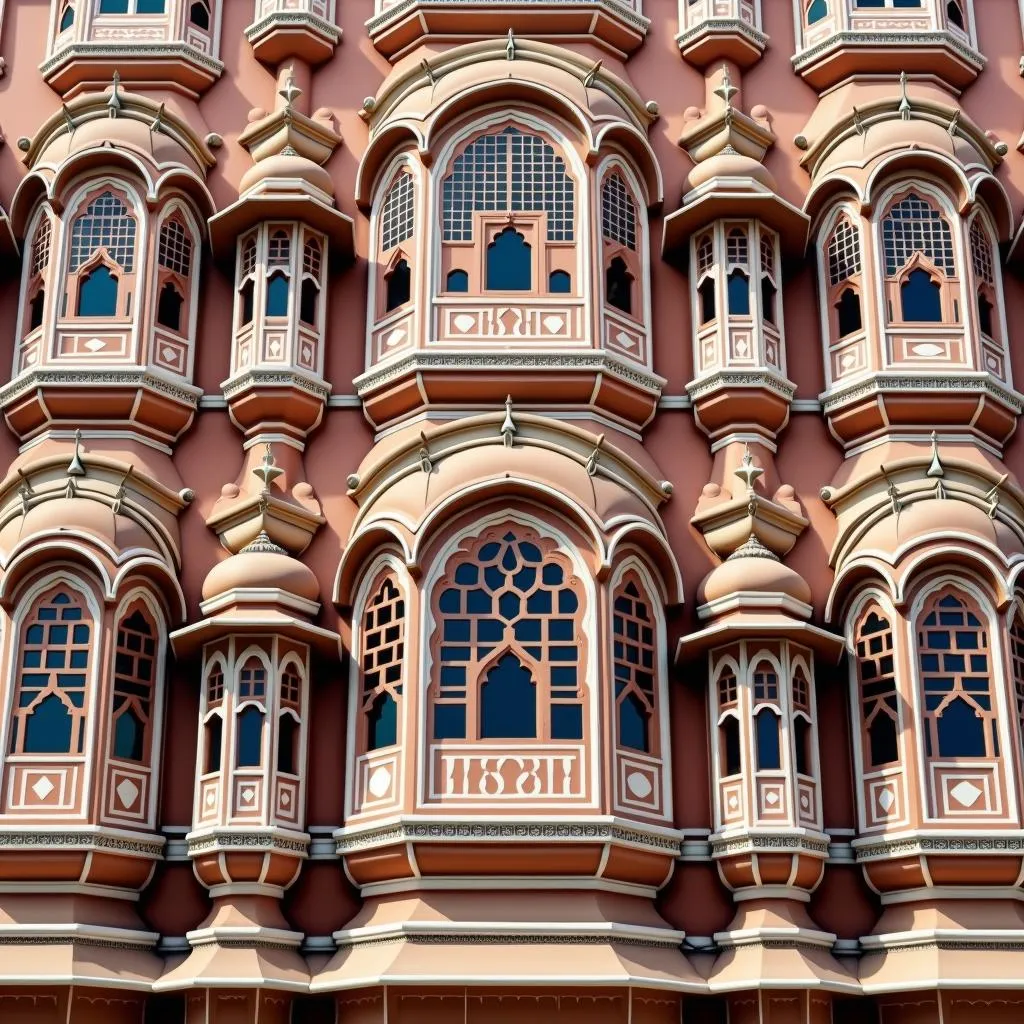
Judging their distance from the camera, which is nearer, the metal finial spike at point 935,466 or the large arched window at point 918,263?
the metal finial spike at point 935,466

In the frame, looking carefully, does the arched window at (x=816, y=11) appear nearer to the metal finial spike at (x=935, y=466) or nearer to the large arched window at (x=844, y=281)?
the large arched window at (x=844, y=281)

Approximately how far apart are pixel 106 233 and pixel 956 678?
12202mm

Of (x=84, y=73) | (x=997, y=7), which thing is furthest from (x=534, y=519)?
(x=997, y=7)

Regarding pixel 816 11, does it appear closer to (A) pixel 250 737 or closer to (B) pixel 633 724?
(B) pixel 633 724

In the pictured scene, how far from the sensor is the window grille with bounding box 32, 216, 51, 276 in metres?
22.0

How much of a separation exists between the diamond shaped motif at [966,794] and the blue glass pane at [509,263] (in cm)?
804

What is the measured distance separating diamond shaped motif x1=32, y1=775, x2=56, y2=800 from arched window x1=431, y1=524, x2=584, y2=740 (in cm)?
437

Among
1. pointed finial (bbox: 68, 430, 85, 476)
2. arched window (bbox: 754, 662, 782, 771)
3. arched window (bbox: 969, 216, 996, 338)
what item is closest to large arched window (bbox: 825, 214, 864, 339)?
arched window (bbox: 969, 216, 996, 338)

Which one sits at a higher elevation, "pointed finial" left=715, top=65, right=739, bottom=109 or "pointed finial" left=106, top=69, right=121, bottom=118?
"pointed finial" left=715, top=65, right=739, bottom=109

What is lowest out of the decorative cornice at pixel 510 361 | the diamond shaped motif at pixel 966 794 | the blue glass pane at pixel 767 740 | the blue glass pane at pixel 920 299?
the diamond shaped motif at pixel 966 794

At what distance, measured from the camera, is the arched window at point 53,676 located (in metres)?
18.9

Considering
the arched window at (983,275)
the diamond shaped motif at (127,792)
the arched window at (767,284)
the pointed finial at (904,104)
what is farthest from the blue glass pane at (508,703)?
the pointed finial at (904,104)

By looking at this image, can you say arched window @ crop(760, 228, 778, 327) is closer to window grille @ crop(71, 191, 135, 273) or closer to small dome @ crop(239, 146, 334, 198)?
small dome @ crop(239, 146, 334, 198)

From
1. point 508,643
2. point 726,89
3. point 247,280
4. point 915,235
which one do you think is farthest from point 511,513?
point 726,89
